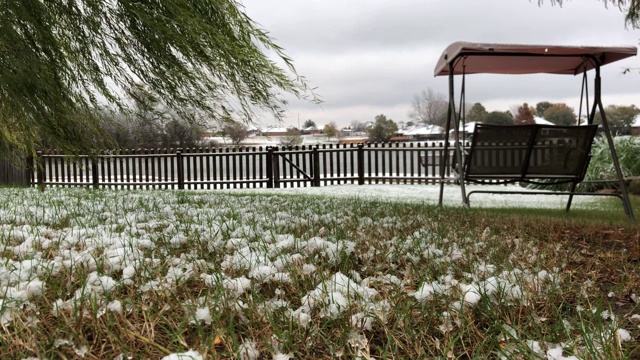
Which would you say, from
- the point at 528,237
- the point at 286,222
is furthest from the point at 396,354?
the point at 528,237

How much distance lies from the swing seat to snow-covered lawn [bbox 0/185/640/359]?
306 cm

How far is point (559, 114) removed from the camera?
1378 inches

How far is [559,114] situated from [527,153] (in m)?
32.2

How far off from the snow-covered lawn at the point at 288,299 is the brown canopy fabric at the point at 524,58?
3290mm

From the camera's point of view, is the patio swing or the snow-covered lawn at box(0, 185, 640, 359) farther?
the patio swing

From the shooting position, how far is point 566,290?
2.16 m

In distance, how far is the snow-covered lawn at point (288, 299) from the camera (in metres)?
1.56

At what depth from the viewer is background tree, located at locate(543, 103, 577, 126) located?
105 ft

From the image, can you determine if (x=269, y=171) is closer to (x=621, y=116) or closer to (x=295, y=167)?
(x=295, y=167)

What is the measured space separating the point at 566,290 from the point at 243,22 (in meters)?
2.68

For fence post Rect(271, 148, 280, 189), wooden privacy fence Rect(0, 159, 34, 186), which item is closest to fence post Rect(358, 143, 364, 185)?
fence post Rect(271, 148, 280, 189)

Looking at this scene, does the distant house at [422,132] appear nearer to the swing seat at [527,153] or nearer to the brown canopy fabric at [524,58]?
the brown canopy fabric at [524,58]

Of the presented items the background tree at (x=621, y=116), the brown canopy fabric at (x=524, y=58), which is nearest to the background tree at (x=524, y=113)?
the background tree at (x=621, y=116)

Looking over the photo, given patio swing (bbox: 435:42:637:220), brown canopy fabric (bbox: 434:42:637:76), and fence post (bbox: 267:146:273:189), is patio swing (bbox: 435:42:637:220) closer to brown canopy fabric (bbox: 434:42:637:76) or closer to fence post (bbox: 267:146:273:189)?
brown canopy fabric (bbox: 434:42:637:76)
